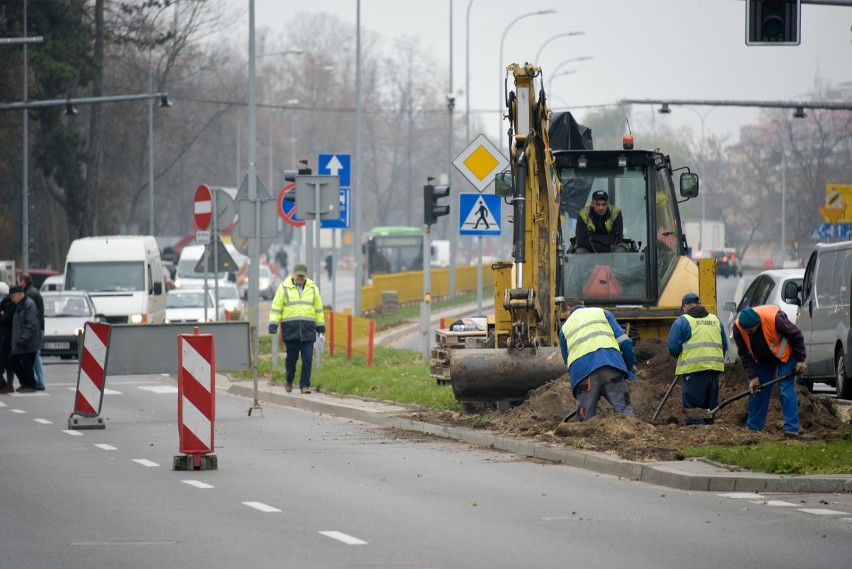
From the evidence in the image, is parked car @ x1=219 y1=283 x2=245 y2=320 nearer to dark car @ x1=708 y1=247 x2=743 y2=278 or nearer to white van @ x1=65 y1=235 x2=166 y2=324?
white van @ x1=65 y1=235 x2=166 y2=324

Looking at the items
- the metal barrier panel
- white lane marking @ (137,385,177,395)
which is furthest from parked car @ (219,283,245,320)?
the metal barrier panel

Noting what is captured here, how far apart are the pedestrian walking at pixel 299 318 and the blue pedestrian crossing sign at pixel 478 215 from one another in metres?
2.34

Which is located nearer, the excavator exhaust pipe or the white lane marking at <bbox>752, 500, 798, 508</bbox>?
the white lane marking at <bbox>752, 500, 798, 508</bbox>

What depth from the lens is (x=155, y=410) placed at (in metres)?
21.7

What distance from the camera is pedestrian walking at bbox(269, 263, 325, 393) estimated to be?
74.7 feet

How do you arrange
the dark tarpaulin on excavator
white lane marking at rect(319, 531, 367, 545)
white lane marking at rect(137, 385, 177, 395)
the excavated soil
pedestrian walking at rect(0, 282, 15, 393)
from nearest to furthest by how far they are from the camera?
white lane marking at rect(319, 531, 367, 545) < the excavated soil < the dark tarpaulin on excavator < pedestrian walking at rect(0, 282, 15, 393) < white lane marking at rect(137, 385, 177, 395)

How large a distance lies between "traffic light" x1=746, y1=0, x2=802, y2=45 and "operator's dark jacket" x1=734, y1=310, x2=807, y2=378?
589 centimetres

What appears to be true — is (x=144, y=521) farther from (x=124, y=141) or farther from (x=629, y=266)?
(x=124, y=141)

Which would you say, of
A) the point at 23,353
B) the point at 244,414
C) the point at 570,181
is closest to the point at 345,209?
the point at 23,353

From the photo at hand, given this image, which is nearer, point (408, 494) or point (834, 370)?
point (408, 494)

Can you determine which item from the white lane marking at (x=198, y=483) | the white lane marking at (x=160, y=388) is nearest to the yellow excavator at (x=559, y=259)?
the white lane marking at (x=198, y=483)

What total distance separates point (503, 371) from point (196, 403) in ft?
13.0

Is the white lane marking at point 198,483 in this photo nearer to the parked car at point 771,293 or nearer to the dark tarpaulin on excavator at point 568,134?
the dark tarpaulin on excavator at point 568,134

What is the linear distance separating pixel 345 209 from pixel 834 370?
11250 mm
